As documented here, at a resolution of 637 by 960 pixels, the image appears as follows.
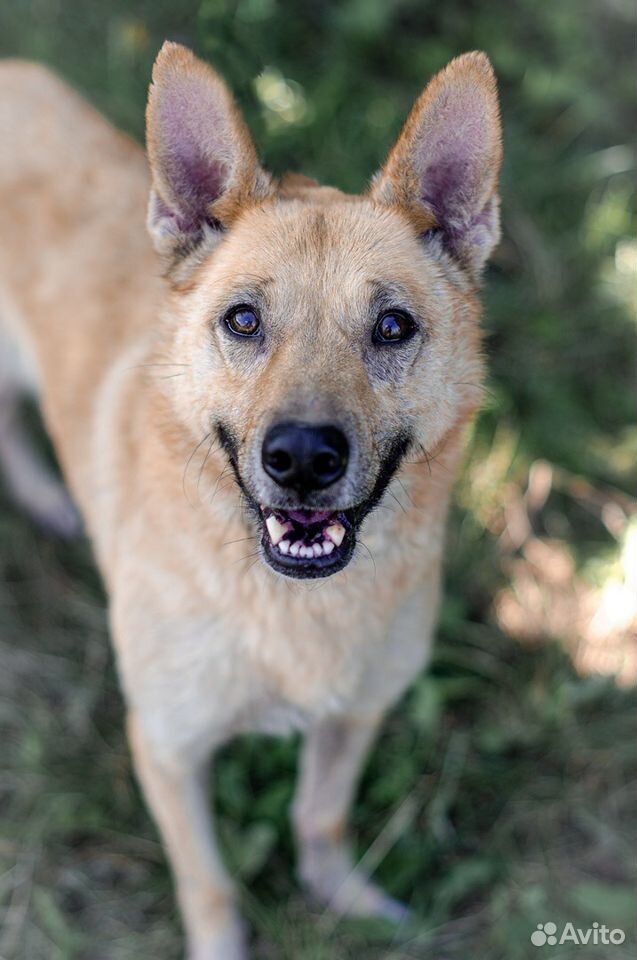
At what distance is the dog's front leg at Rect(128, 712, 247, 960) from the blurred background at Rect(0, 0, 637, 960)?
0.19m

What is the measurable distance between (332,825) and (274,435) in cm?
181

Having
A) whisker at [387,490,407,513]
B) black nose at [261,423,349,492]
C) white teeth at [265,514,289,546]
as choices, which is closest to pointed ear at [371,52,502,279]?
whisker at [387,490,407,513]

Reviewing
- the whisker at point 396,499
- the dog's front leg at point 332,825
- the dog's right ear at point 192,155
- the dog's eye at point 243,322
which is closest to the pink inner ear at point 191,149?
the dog's right ear at point 192,155

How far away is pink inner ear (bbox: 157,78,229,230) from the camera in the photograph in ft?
7.54

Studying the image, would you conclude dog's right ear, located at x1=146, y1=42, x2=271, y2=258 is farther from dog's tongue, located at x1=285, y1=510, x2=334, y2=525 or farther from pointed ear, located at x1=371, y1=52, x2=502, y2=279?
dog's tongue, located at x1=285, y1=510, x2=334, y2=525

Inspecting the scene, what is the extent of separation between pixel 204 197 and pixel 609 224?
10.2 feet

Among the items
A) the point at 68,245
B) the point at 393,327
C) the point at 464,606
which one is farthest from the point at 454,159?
the point at 464,606

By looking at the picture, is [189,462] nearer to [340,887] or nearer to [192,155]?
[192,155]

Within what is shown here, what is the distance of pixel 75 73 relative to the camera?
16.6 ft

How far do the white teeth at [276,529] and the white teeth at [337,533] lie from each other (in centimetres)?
11

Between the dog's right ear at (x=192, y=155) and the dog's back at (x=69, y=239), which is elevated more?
the dog's right ear at (x=192, y=155)

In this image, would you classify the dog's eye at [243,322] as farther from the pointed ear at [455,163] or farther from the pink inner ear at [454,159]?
the pink inner ear at [454,159]

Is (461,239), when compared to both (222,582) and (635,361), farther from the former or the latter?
(635,361)

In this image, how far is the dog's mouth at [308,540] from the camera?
2.24 m
